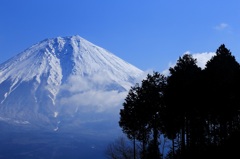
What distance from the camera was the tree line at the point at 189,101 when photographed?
3497cm

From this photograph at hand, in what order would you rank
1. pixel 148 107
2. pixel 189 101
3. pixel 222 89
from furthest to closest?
pixel 148 107
pixel 189 101
pixel 222 89

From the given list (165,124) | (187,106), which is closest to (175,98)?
(187,106)

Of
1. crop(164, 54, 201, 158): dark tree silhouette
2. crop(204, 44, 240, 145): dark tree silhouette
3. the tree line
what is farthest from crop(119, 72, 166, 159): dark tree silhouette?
crop(204, 44, 240, 145): dark tree silhouette

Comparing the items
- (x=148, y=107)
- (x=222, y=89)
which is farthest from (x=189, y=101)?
(x=148, y=107)

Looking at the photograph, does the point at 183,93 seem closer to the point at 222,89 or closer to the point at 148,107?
the point at 222,89

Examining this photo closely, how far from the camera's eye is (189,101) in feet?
117

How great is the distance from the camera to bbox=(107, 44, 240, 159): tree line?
34969 millimetres

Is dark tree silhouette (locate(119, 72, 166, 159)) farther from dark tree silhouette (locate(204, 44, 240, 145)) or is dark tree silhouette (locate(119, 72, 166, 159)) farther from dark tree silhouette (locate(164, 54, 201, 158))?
dark tree silhouette (locate(204, 44, 240, 145))

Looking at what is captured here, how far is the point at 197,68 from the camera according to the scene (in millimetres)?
37781

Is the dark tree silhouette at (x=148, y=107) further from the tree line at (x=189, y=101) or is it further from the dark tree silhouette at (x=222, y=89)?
the dark tree silhouette at (x=222, y=89)

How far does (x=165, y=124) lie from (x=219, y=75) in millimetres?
7002

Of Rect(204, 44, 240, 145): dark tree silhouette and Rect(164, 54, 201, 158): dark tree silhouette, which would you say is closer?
Rect(204, 44, 240, 145): dark tree silhouette

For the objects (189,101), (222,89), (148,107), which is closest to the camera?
(222,89)

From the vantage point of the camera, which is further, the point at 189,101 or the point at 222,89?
the point at 189,101
